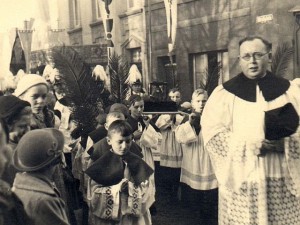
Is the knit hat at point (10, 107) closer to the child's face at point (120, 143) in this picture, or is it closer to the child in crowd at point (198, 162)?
the child's face at point (120, 143)

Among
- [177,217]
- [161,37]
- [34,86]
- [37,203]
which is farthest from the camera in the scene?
[161,37]

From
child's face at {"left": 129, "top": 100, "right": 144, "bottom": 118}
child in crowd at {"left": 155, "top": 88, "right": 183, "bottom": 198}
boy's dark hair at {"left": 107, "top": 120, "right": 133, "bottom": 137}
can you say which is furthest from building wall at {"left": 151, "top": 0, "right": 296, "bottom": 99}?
boy's dark hair at {"left": 107, "top": 120, "right": 133, "bottom": 137}

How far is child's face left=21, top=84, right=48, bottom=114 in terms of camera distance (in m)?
4.35

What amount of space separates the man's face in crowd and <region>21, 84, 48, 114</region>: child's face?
1780 millimetres

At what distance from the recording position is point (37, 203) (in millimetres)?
2604

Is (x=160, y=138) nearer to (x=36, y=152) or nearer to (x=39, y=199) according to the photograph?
(x=36, y=152)

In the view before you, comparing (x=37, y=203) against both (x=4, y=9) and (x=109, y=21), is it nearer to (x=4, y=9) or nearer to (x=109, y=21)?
(x=4, y=9)

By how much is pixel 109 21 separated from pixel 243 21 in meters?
2.85

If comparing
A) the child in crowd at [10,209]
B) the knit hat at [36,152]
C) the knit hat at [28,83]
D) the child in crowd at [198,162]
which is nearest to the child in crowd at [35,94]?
the knit hat at [28,83]

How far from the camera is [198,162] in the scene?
6.01 m

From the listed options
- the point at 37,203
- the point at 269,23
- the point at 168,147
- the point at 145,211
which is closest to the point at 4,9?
the point at 168,147

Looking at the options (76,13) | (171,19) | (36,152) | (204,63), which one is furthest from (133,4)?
(36,152)

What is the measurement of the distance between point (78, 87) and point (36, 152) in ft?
14.6

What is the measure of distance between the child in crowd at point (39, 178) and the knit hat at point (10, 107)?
0.73m
